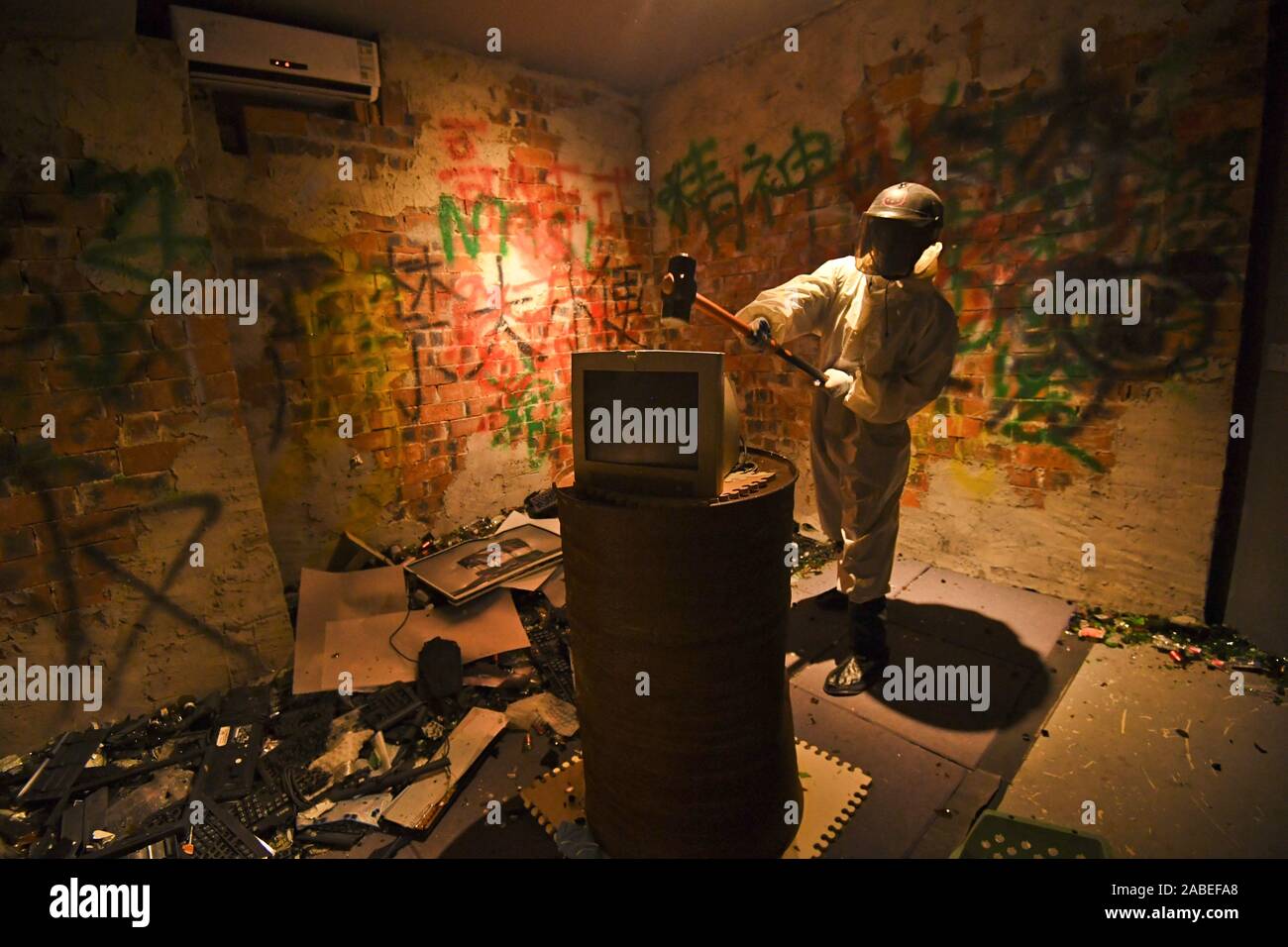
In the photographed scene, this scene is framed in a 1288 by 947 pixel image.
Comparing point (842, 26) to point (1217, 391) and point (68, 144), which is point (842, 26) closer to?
point (1217, 391)

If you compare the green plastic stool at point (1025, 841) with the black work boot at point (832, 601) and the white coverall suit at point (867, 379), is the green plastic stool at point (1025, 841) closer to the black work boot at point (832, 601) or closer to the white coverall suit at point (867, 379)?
the white coverall suit at point (867, 379)

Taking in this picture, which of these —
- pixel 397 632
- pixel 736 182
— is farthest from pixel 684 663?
pixel 736 182

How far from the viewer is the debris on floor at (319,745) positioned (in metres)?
1.79

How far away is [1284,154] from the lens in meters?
2.01

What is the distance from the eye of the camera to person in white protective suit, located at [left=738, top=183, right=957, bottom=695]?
1939 mm

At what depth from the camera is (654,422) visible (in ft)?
4.35

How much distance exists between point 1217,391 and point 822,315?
59.0 inches

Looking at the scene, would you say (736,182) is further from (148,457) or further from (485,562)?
(148,457)

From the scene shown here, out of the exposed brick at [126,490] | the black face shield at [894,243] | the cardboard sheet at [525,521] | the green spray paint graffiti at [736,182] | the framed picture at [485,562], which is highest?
the green spray paint graffiti at [736,182]

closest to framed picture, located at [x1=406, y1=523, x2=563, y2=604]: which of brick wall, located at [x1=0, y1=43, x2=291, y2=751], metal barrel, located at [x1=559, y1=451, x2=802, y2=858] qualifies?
brick wall, located at [x1=0, y1=43, x2=291, y2=751]

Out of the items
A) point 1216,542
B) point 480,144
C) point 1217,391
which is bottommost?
point 1216,542

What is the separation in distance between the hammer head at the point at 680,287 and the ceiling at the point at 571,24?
1901 mm

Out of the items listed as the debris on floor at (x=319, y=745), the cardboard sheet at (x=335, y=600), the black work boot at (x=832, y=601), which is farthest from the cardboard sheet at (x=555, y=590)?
the black work boot at (x=832, y=601)

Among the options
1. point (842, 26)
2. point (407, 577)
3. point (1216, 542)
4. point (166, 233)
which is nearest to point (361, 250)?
point (166, 233)
